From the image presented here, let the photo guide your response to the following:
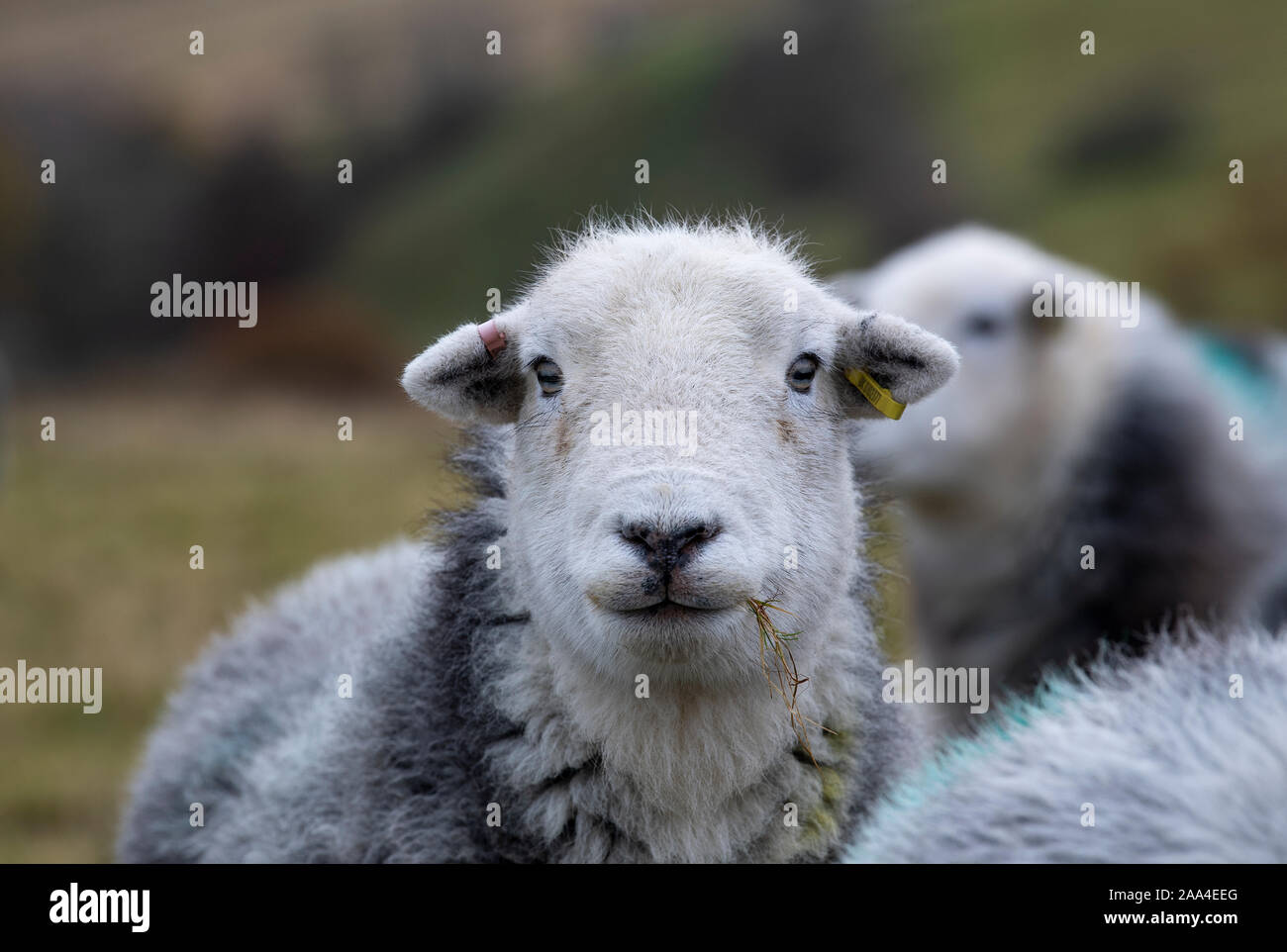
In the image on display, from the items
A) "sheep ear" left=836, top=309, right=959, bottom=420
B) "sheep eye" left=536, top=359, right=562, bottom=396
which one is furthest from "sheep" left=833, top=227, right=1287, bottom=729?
"sheep eye" left=536, top=359, right=562, bottom=396

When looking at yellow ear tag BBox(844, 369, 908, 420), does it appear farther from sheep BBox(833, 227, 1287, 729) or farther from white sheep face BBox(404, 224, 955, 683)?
sheep BBox(833, 227, 1287, 729)

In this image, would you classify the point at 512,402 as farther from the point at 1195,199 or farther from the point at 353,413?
the point at 1195,199

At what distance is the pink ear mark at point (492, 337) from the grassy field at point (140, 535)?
29.0 inches

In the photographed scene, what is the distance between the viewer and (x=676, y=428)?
12.2ft

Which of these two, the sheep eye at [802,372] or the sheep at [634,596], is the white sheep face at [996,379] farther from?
the sheep eye at [802,372]

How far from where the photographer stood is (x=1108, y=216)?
28172mm

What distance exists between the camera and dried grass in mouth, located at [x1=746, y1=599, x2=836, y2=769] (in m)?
3.70

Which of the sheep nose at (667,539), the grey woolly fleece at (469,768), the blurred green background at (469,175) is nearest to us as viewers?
the sheep nose at (667,539)

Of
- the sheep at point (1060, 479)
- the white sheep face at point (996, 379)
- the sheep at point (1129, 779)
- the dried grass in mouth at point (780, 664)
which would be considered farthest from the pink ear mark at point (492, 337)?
the white sheep face at point (996, 379)

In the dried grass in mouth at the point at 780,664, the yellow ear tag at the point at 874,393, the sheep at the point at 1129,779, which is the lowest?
the sheep at the point at 1129,779

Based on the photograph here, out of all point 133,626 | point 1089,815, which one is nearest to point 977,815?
point 1089,815

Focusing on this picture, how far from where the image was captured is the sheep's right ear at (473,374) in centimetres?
415

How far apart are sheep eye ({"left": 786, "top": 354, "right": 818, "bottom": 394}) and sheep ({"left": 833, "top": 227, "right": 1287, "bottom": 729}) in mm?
2897
